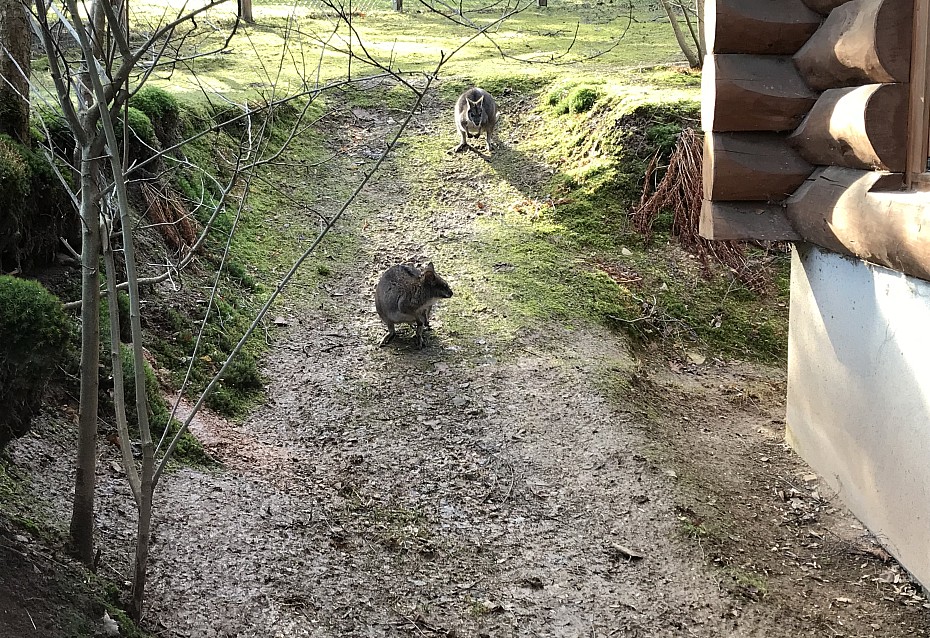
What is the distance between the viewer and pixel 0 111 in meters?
5.13

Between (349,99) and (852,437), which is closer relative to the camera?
(852,437)

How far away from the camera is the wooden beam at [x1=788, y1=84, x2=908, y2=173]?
4715 millimetres

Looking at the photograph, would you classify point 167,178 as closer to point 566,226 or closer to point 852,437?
point 566,226

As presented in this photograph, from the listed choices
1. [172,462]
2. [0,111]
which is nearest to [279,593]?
[172,462]

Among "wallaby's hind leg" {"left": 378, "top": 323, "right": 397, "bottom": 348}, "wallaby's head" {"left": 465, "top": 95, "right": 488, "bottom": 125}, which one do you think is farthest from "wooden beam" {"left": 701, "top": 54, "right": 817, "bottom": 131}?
"wallaby's head" {"left": 465, "top": 95, "right": 488, "bottom": 125}

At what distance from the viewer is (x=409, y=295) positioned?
7180 millimetres

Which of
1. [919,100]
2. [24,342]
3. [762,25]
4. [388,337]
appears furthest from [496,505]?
[762,25]

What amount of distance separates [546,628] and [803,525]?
7.55 feet

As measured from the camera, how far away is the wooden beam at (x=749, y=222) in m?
5.96

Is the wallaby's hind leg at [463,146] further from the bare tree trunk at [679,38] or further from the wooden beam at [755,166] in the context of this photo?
the wooden beam at [755,166]

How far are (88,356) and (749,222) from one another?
4.61m

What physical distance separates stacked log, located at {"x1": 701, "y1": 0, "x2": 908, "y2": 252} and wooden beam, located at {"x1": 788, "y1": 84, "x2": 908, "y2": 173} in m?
0.01

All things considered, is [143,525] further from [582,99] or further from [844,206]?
[582,99]

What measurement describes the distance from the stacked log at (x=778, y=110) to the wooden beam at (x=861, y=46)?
12 millimetres
